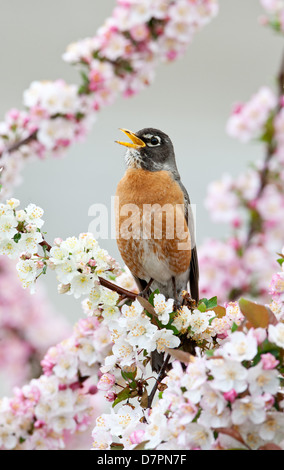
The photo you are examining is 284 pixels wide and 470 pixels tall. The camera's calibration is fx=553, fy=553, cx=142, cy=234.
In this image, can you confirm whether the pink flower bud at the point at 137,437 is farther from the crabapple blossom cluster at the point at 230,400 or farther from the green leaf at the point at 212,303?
the green leaf at the point at 212,303

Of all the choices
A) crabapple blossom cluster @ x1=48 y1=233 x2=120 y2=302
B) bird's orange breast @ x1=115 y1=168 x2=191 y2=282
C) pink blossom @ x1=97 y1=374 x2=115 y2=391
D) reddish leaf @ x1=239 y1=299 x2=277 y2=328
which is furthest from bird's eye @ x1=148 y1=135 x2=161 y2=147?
reddish leaf @ x1=239 y1=299 x2=277 y2=328

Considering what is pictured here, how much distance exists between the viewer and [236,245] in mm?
3607

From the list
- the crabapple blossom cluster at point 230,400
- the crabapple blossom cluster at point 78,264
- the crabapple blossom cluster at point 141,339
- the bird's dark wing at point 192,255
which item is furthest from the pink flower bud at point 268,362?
the bird's dark wing at point 192,255

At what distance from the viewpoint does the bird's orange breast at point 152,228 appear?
2666 mm

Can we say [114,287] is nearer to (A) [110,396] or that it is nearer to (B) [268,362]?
(A) [110,396]

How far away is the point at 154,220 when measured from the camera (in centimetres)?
265

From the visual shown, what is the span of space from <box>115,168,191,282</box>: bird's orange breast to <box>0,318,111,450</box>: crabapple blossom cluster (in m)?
0.81

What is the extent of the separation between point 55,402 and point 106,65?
6.42 ft

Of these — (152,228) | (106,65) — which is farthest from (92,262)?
(106,65)

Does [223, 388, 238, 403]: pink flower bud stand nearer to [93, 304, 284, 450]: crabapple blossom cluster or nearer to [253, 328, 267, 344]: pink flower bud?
[93, 304, 284, 450]: crabapple blossom cluster

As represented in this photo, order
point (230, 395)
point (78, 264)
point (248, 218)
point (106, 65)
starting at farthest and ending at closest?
point (248, 218) < point (106, 65) < point (78, 264) < point (230, 395)

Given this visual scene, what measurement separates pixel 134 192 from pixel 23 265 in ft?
4.18
